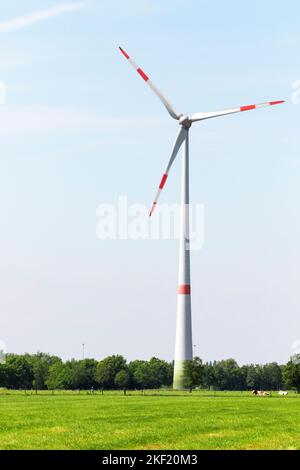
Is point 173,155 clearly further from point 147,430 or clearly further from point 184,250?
point 147,430

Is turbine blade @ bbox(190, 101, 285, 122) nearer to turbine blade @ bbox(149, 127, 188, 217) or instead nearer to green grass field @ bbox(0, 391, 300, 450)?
turbine blade @ bbox(149, 127, 188, 217)

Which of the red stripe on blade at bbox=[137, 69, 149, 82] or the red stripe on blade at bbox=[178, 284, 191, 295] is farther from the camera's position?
the red stripe on blade at bbox=[178, 284, 191, 295]

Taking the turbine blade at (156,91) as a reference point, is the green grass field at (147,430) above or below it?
below

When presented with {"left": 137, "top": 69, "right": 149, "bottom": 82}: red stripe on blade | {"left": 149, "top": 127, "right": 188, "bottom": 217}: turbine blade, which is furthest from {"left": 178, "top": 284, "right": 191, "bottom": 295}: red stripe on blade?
{"left": 137, "top": 69, "right": 149, "bottom": 82}: red stripe on blade

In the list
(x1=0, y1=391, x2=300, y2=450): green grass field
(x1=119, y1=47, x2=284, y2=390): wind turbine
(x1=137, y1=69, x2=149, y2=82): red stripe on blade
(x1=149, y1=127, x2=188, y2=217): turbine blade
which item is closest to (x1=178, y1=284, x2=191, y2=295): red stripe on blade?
(x1=119, y1=47, x2=284, y2=390): wind turbine

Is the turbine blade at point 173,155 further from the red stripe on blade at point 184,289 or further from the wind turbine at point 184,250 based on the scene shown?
the red stripe on blade at point 184,289

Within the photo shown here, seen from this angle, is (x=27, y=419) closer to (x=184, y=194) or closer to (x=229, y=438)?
(x=229, y=438)

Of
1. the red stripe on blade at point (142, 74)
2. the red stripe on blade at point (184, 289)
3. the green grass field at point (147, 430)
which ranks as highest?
the red stripe on blade at point (142, 74)

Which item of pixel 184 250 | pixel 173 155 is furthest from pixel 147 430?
pixel 184 250

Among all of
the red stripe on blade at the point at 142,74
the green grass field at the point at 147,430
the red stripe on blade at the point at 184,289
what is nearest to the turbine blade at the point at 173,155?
the red stripe on blade at the point at 142,74

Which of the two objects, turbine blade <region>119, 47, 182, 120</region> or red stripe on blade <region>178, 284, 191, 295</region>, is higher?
turbine blade <region>119, 47, 182, 120</region>

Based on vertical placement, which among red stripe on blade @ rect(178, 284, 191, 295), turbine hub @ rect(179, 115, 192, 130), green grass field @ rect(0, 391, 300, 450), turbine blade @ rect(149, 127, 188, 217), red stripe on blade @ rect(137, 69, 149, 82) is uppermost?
red stripe on blade @ rect(137, 69, 149, 82)

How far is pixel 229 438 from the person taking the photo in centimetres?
4022
